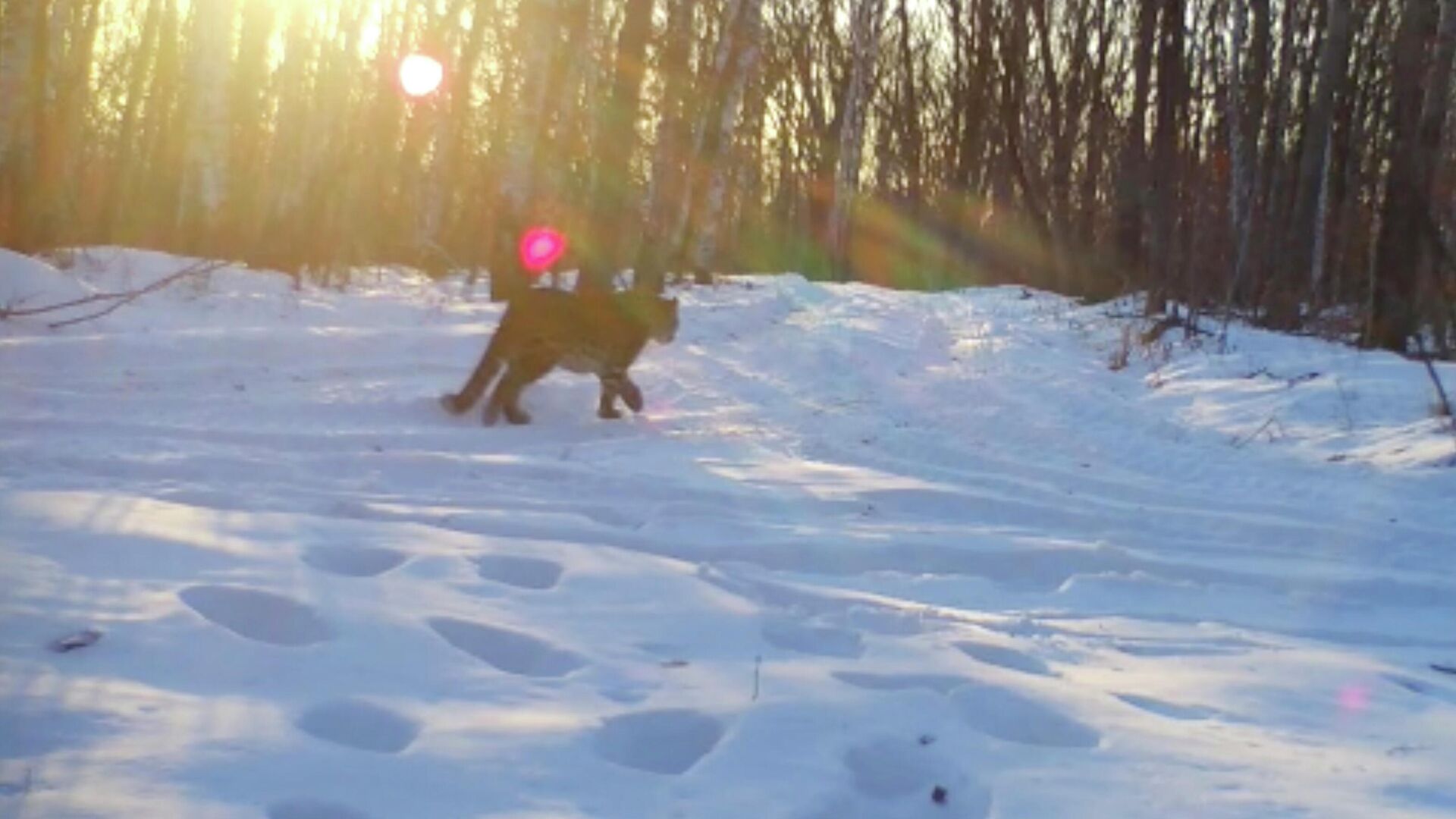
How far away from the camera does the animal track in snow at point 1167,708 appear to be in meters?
3.10

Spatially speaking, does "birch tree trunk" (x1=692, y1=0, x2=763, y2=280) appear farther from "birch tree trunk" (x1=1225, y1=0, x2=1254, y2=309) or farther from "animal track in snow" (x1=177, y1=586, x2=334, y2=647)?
"animal track in snow" (x1=177, y1=586, x2=334, y2=647)

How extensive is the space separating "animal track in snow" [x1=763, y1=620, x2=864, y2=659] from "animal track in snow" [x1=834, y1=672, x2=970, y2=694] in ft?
0.59

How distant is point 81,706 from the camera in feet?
8.22

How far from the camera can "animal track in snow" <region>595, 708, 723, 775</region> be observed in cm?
259

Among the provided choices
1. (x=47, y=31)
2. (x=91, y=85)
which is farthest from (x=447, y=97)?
(x=91, y=85)

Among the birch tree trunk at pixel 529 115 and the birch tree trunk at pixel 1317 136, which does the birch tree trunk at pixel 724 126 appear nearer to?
the birch tree trunk at pixel 529 115

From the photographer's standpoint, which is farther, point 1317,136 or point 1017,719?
point 1317,136

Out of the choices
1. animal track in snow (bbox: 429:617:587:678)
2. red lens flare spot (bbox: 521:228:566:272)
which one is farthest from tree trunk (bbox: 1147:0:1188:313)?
animal track in snow (bbox: 429:617:587:678)

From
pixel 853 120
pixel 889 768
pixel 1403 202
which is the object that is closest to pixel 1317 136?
pixel 1403 202

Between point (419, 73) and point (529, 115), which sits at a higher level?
point (419, 73)

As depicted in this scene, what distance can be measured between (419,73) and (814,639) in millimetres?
24746

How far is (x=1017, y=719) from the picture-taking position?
296 centimetres

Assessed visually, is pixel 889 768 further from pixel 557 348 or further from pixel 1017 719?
pixel 557 348

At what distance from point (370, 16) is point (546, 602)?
3008 cm
